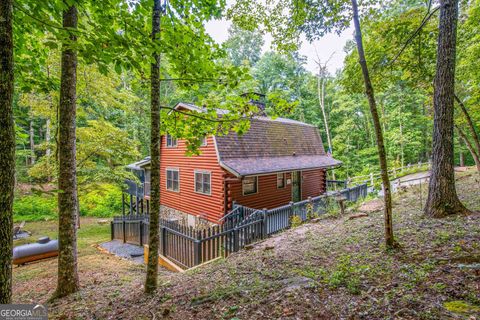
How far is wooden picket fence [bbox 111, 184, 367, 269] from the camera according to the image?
677 centimetres

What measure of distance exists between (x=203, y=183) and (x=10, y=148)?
32.9 feet

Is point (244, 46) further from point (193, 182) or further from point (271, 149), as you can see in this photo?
point (193, 182)

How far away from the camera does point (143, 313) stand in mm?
3176

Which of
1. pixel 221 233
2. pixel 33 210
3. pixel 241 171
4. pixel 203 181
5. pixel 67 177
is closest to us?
pixel 67 177

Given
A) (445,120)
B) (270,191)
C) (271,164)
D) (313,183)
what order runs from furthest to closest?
1. (313,183)
2. (270,191)
3. (271,164)
4. (445,120)

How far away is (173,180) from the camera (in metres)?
14.4

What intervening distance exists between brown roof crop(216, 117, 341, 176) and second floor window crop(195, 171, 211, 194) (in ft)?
5.32

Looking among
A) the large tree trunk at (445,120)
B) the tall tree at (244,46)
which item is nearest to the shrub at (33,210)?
the large tree trunk at (445,120)

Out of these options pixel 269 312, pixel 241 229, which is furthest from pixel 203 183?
pixel 269 312

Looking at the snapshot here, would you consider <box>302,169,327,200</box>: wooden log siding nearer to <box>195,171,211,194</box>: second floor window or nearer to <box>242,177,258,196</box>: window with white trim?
<box>242,177,258,196</box>: window with white trim

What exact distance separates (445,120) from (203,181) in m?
9.61

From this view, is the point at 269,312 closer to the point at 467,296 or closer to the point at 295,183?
the point at 467,296

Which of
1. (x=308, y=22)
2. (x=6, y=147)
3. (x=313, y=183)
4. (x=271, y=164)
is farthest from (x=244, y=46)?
(x=6, y=147)

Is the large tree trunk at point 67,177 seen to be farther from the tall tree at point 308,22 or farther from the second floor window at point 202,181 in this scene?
the second floor window at point 202,181
